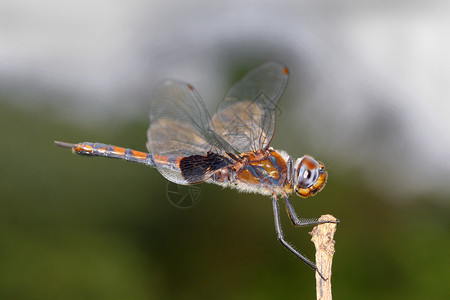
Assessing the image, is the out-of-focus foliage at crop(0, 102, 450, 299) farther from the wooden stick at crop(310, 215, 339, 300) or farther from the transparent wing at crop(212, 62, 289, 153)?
the wooden stick at crop(310, 215, 339, 300)

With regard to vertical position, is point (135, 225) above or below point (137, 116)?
below

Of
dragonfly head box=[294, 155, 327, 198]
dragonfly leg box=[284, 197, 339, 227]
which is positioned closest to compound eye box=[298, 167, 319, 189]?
dragonfly head box=[294, 155, 327, 198]

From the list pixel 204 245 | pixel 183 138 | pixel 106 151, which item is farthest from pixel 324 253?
pixel 204 245

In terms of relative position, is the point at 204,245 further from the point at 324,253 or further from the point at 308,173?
the point at 324,253

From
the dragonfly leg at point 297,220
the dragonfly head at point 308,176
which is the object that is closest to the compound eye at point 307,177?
the dragonfly head at point 308,176

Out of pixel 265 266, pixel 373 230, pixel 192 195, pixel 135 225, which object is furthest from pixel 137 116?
pixel 192 195

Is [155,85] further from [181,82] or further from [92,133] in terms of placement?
[92,133]
